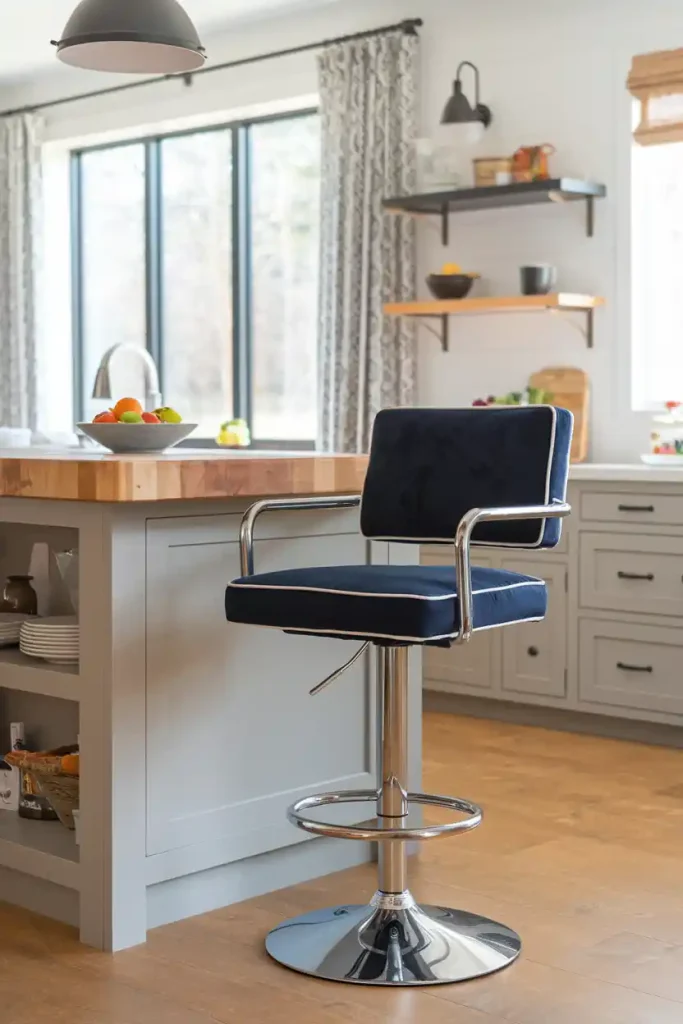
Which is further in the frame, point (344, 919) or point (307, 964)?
point (344, 919)

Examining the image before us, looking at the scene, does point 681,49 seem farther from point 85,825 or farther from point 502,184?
point 85,825

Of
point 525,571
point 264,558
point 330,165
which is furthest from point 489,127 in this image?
point 264,558

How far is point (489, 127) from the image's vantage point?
18.0ft

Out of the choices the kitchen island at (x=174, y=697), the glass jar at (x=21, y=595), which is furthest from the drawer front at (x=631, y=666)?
the glass jar at (x=21, y=595)

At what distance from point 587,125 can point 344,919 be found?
3.50 m

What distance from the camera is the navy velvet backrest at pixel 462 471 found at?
2.61m

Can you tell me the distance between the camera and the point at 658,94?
492 cm

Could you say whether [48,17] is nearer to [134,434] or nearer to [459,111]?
[459,111]

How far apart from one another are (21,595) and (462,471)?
1.03 m

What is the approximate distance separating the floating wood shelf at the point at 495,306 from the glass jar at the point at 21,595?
2588mm

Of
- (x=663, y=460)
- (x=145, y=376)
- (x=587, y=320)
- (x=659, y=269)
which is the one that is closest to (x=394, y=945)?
(x=145, y=376)

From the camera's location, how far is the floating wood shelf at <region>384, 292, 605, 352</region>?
5012 mm

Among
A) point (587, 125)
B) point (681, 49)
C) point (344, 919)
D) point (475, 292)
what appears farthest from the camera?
point (475, 292)

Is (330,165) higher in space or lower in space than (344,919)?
higher
